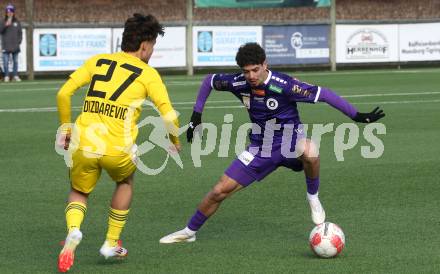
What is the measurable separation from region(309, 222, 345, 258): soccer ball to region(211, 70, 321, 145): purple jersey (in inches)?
38.6

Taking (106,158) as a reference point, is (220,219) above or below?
below

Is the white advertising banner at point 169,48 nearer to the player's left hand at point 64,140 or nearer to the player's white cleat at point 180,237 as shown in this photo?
the player's white cleat at point 180,237

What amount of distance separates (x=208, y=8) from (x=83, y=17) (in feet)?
15.2

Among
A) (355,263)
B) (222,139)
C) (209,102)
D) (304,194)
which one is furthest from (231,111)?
(355,263)

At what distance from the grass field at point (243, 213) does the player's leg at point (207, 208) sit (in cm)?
11

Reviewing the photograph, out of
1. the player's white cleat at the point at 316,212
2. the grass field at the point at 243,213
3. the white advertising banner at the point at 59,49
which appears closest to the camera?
the grass field at the point at 243,213

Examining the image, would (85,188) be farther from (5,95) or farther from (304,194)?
(5,95)

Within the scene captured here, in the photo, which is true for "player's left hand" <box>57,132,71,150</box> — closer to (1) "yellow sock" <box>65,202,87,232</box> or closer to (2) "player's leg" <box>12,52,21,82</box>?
(1) "yellow sock" <box>65,202,87,232</box>

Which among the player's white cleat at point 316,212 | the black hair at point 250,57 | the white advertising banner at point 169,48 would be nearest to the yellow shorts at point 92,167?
the black hair at point 250,57

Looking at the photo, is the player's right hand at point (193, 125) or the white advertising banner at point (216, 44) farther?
the white advertising banner at point (216, 44)

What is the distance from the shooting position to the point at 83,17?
37.6 metres

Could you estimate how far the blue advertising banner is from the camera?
33.8 metres

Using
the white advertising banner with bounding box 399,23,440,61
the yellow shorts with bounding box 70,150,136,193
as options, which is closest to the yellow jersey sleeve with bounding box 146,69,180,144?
the yellow shorts with bounding box 70,150,136,193

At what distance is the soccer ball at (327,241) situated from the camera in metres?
8.79
